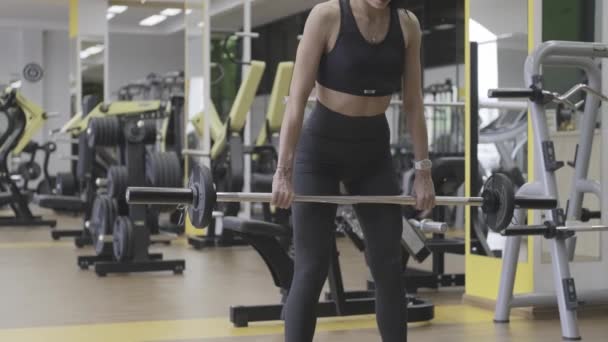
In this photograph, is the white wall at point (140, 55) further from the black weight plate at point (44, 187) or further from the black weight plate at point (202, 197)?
the black weight plate at point (202, 197)

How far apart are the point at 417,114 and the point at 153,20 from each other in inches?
570

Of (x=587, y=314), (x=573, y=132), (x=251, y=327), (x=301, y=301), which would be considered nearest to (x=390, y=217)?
(x=301, y=301)

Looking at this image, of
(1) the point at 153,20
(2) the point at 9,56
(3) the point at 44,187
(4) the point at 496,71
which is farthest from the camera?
(2) the point at 9,56

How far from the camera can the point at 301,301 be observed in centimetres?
253

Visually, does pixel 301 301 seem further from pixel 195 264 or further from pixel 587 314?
pixel 195 264

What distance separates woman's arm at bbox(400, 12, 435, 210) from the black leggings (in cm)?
9

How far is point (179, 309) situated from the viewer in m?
4.62

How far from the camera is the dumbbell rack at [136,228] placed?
602 centimetres

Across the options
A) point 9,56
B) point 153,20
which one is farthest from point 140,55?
point 9,56

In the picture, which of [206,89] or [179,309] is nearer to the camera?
[179,309]

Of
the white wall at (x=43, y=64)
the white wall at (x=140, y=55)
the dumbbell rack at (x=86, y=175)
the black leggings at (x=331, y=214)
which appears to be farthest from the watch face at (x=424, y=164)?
the white wall at (x=140, y=55)

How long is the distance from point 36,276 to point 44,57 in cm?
1250

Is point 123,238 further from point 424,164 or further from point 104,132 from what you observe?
point 424,164

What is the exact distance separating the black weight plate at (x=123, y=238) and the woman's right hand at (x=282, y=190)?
3615 millimetres
